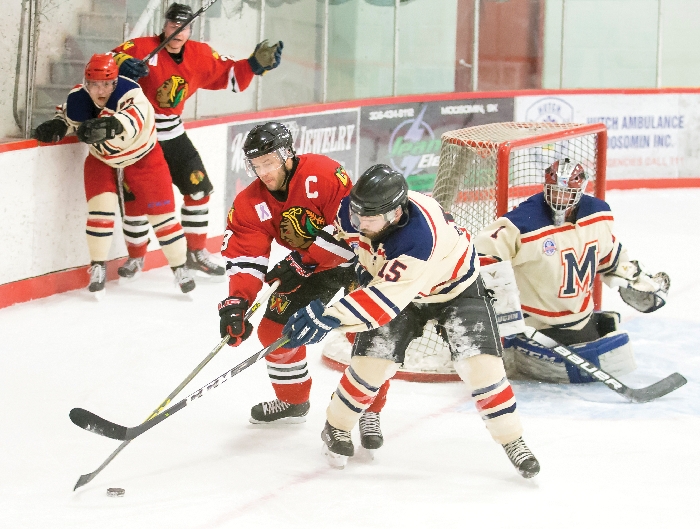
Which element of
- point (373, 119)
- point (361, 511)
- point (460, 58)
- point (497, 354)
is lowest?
point (361, 511)

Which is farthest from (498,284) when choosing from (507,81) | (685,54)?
(685,54)

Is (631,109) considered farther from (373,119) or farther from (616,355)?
(616,355)

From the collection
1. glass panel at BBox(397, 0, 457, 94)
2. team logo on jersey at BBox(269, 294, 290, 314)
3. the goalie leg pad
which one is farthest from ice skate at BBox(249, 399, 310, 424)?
glass panel at BBox(397, 0, 457, 94)

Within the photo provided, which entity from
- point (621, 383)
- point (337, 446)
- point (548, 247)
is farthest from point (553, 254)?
point (337, 446)

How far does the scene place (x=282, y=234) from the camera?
3273 mm

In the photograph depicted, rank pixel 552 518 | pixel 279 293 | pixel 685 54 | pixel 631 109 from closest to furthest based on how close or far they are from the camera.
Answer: pixel 552 518 < pixel 279 293 < pixel 631 109 < pixel 685 54

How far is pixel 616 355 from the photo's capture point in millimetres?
3971

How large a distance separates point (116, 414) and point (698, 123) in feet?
19.3

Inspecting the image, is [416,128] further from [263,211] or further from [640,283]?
[263,211]

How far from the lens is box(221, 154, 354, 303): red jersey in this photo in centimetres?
318

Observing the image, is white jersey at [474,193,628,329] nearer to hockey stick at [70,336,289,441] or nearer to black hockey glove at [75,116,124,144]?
hockey stick at [70,336,289,441]

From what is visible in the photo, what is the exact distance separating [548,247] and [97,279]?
2.16 metres

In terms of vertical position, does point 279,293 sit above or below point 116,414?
above

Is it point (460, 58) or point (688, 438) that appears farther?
point (460, 58)
